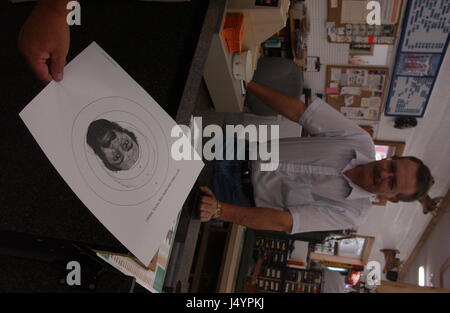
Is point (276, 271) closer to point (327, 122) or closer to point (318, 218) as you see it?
point (318, 218)

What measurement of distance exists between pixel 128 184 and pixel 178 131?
Answer: 12 cm

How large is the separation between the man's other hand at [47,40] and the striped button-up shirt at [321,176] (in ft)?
2.80

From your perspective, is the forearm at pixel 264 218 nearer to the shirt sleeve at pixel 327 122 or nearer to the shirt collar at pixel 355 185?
the shirt collar at pixel 355 185

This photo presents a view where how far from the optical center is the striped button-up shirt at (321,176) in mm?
1174

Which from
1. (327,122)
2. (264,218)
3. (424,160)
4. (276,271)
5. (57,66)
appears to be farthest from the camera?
(424,160)

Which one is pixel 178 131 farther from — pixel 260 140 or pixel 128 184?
pixel 260 140

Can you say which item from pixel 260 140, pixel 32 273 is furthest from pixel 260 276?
pixel 32 273

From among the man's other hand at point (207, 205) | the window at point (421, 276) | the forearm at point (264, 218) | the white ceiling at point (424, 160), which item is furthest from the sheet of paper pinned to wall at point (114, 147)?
the window at point (421, 276)

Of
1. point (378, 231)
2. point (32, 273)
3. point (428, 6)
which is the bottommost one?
point (32, 273)

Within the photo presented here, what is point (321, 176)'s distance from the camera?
47.6 inches

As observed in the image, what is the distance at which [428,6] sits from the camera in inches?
64.1

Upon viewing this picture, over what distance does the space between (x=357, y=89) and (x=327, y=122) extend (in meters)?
1.07

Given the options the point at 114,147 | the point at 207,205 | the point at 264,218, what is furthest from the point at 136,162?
the point at 264,218

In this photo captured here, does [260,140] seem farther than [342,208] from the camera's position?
Yes
